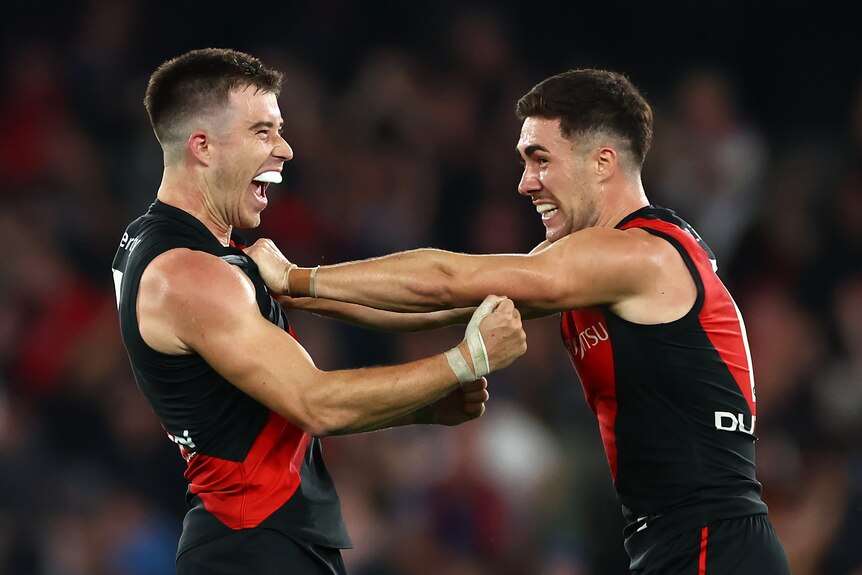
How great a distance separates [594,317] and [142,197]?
20.5ft

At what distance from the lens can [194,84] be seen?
15.2 ft

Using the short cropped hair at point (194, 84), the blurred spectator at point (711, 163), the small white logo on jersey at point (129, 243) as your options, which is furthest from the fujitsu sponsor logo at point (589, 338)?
the blurred spectator at point (711, 163)

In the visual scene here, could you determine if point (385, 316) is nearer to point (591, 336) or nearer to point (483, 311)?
point (483, 311)

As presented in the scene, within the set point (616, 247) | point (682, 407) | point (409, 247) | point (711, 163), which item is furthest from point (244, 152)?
point (711, 163)

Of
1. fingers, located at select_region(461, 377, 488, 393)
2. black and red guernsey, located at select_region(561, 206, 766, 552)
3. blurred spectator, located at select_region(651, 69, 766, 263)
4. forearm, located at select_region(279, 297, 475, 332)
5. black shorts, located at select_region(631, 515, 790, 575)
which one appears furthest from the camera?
blurred spectator, located at select_region(651, 69, 766, 263)

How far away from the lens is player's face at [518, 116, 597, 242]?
4.82 meters

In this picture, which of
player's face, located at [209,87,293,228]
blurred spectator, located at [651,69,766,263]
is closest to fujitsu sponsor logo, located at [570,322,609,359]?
player's face, located at [209,87,293,228]

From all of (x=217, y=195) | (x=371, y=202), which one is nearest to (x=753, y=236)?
(x=371, y=202)

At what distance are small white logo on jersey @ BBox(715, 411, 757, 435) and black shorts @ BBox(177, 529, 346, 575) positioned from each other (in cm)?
160

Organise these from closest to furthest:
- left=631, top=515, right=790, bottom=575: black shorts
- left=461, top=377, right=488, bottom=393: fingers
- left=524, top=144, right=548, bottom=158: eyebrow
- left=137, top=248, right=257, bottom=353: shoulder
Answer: left=137, top=248, right=257, bottom=353: shoulder, left=631, top=515, right=790, bottom=575: black shorts, left=524, top=144, right=548, bottom=158: eyebrow, left=461, top=377, right=488, bottom=393: fingers

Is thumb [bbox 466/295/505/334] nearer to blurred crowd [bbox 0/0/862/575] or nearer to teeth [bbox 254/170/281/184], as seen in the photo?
teeth [bbox 254/170/281/184]

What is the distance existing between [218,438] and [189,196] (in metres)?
1.00

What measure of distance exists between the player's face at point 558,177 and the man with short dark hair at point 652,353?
0.80 feet

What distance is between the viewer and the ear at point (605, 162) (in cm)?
481
